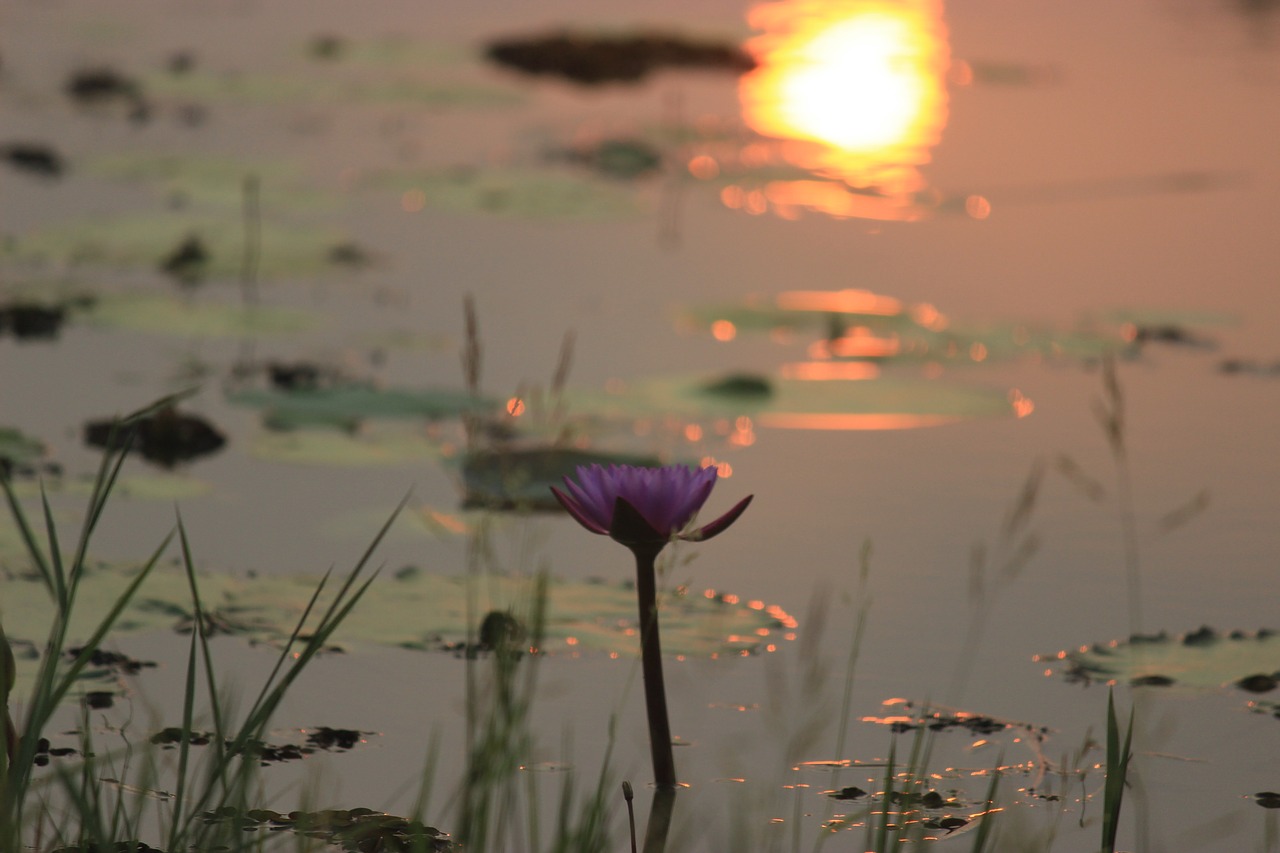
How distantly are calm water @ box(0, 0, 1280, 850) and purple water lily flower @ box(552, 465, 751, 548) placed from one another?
9.8 inches

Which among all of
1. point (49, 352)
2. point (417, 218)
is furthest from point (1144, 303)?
point (49, 352)

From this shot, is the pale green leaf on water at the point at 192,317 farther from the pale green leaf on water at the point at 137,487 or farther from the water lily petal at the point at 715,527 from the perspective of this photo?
the water lily petal at the point at 715,527

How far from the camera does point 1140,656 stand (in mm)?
2111

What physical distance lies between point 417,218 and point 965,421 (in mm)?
2764

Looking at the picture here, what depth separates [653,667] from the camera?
1.51m

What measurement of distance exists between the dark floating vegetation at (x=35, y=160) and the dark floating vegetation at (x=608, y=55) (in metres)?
4.61

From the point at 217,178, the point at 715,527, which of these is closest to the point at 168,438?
the point at 715,527

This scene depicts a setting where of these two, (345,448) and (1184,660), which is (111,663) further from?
(1184,660)

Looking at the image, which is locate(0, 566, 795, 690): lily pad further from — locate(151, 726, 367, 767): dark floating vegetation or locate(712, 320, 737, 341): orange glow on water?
A: locate(712, 320, 737, 341): orange glow on water

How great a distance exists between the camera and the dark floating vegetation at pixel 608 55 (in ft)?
35.5

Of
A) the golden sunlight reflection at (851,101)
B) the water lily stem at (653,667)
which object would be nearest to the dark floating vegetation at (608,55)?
the golden sunlight reflection at (851,101)

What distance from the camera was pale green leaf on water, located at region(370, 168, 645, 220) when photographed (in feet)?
18.5

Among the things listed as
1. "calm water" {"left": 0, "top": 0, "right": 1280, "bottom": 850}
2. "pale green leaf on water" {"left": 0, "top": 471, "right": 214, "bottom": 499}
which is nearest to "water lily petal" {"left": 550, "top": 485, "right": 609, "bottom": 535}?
"calm water" {"left": 0, "top": 0, "right": 1280, "bottom": 850}

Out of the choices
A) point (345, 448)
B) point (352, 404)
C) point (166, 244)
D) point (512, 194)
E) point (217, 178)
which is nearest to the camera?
point (345, 448)
